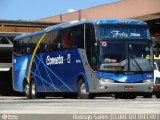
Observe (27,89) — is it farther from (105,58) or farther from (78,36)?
(105,58)

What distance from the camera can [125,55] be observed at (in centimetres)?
2405

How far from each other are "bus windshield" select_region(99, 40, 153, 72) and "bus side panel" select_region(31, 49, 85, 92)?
4.88 feet

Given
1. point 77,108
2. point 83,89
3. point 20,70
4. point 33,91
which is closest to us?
point 77,108

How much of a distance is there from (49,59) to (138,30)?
5185 mm

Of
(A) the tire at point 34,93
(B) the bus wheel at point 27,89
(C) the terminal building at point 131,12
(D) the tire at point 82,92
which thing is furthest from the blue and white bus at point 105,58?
(C) the terminal building at point 131,12

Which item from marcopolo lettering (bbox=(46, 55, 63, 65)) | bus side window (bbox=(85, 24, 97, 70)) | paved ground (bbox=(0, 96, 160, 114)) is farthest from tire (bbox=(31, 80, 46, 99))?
paved ground (bbox=(0, 96, 160, 114))

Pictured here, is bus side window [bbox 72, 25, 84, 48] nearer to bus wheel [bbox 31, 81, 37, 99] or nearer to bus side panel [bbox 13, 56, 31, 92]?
bus wheel [bbox 31, 81, 37, 99]

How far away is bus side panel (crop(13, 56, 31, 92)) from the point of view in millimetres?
31203

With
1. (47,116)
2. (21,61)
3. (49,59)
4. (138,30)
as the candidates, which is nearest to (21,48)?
(21,61)

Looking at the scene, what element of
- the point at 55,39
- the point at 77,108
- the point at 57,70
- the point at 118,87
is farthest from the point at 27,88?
the point at 77,108

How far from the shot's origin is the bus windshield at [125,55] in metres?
23.8

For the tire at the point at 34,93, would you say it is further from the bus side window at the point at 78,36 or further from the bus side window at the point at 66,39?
the bus side window at the point at 78,36

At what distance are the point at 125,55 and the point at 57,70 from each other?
4.58 meters

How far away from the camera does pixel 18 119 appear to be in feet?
36.4
